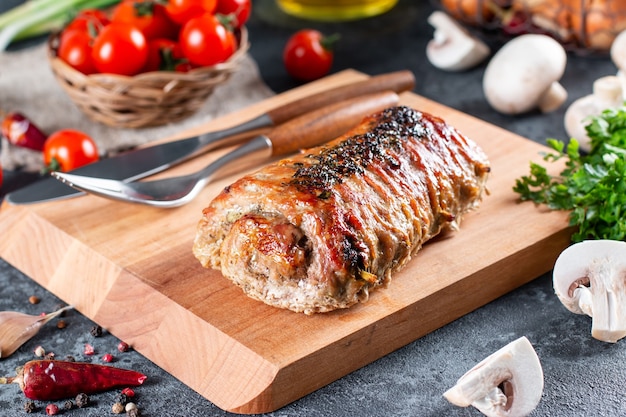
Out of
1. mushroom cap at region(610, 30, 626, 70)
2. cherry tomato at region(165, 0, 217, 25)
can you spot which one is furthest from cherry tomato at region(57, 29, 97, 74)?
mushroom cap at region(610, 30, 626, 70)

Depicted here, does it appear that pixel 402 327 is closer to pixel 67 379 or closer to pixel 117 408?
pixel 117 408

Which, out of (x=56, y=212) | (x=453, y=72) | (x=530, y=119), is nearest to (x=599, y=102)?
(x=530, y=119)

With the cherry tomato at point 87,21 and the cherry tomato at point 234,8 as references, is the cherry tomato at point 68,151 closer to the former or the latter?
the cherry tomato at point 87,21

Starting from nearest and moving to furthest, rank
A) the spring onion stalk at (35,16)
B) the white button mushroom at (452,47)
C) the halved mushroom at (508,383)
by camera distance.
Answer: the halved mushroom at (508,383), the white button mushroom at (452,47), the spring onion stalk at (35,16)

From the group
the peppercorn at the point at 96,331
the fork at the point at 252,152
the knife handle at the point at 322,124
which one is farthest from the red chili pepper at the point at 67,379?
the knife handle at the point at 322,124

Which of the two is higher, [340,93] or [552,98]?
[340,93]

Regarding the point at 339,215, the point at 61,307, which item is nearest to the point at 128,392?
the point at 61,307
